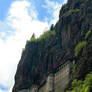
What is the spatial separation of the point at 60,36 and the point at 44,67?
37.8 feet

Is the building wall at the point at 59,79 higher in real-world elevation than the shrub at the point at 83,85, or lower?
higher

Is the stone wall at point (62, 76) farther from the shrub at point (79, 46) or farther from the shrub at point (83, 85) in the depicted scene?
the shrub at point (83, 85)

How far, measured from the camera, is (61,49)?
9519 centimetres

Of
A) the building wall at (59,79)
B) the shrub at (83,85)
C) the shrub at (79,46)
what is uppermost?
the shrub at (79,46)

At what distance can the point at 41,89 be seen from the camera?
93.7 m

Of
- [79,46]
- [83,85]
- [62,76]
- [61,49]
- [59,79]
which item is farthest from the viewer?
[61,49]

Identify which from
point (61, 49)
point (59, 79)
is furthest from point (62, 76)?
A: point (61, 49)

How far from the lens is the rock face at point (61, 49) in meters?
85.6

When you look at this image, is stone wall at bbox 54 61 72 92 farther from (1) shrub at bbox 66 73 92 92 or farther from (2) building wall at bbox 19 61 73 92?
(1) shrub at bbox 66 73 92 92

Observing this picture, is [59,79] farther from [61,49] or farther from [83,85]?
[83,85]

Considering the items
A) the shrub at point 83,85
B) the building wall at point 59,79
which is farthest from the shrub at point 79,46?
the shrub at point 83,85

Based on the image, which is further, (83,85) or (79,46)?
(79,46)

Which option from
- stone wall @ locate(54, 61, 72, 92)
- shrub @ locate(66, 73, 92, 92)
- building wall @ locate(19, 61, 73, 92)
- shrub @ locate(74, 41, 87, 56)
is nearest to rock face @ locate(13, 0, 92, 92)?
shrub @ locate(74, 41, 87, 56)

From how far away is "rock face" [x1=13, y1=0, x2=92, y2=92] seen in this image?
85550mm
